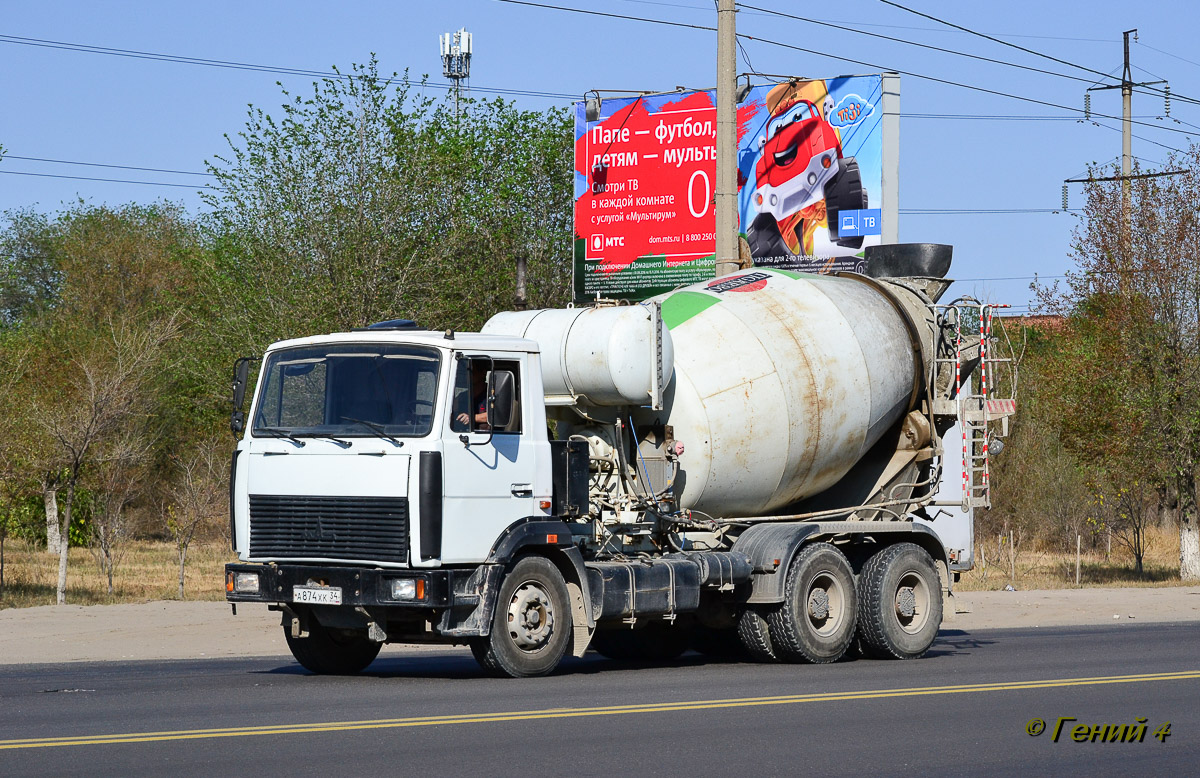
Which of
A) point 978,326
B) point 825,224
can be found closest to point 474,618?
point 978,326

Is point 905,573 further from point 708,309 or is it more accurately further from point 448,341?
point 448,341

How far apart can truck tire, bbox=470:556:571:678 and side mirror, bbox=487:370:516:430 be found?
3.89ft

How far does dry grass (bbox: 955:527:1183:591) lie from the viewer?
3075 cm

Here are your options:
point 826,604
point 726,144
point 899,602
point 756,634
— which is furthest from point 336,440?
point 726,144

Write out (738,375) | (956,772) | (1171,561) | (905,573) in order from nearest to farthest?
1. (956,772)
2. (738,375)
3. (905,573)
4. (1171,561)

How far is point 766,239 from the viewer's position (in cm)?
2755

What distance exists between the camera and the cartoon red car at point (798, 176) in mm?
26484

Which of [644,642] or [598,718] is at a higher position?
[598,718]

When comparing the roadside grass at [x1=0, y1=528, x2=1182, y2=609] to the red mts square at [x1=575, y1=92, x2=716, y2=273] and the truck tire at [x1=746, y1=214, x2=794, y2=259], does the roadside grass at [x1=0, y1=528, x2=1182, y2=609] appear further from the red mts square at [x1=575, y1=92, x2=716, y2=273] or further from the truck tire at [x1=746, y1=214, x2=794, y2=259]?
the red mts square at [x1=575, y1=92, x2=716, y2=273]

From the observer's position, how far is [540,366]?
42.6ft

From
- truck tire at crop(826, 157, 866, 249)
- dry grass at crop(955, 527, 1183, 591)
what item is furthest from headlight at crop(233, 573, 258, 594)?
dry grass at crop(955, 527, 1183, 591)

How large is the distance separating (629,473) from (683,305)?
6.54ft

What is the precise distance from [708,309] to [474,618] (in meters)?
4.67

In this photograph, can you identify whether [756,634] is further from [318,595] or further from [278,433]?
[278,433]
